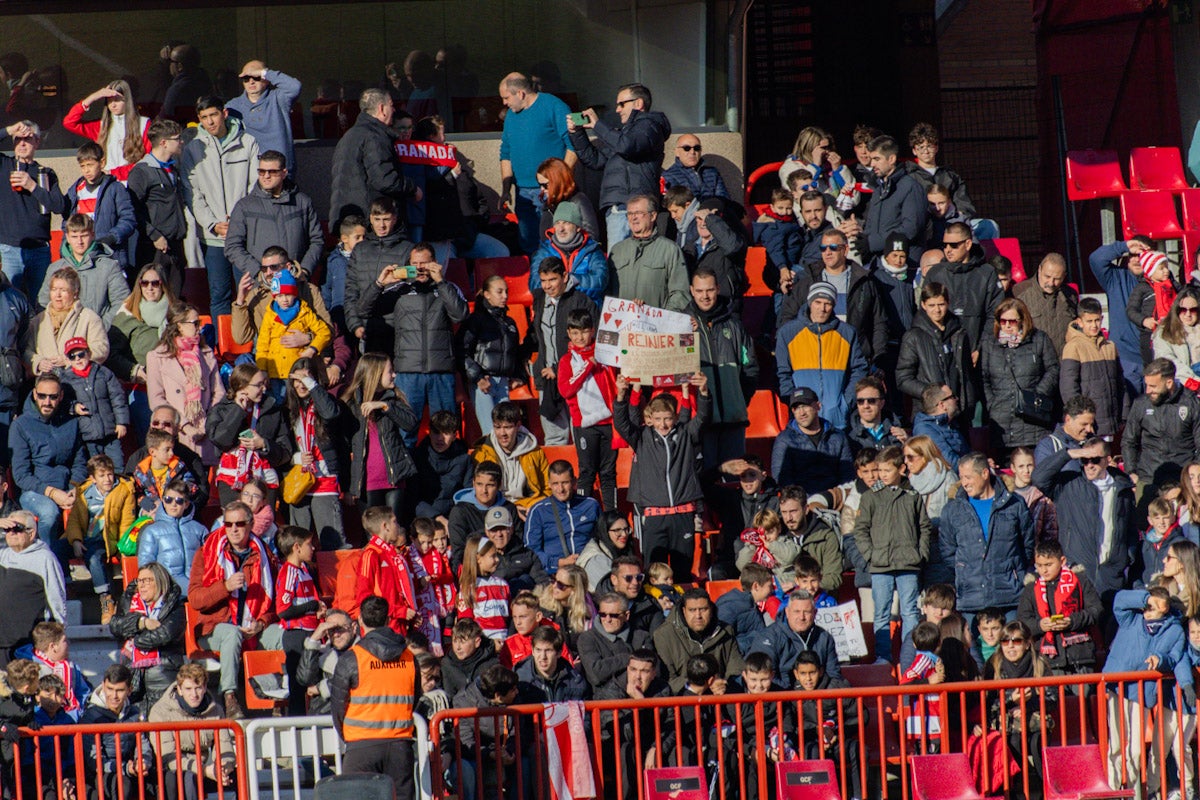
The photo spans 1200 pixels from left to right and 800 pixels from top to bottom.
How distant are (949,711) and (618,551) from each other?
2746mm

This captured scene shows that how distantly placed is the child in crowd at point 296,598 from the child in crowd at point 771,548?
2.77m

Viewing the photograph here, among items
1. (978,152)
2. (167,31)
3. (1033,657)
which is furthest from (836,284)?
(978,152)

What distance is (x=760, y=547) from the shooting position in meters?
12.8

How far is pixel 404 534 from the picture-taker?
40.9 ft

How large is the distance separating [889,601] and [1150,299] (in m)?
3.94

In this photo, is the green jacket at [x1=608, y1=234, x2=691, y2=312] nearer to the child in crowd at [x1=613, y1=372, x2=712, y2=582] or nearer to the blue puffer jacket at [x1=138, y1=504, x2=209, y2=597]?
the child in crowd at [x1=613, y1=372, x2=712, y2=582]

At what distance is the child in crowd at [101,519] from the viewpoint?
12.7 meters

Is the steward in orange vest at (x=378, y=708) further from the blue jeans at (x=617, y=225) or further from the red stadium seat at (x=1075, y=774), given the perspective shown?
the blue jeans at (x=617, y=225)

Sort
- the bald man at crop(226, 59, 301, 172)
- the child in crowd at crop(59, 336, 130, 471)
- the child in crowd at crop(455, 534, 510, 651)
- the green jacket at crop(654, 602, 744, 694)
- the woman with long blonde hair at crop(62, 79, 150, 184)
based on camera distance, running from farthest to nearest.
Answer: the woman with long blonde hair at crop(62, 79, 150, 184) < the bald man at crop(226, 59, 301, 172) < the child in crowd at crop(59, 336, 130, 471) < the child in crowd at crop(455, 534, 510, 651) < the green jacket at crop(654, 602, 744, 694)

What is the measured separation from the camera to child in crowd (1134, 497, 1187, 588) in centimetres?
1247

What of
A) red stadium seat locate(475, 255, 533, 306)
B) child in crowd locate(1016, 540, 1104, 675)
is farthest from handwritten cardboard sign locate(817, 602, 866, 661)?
red stadium seat locate(475, 255, 533, 306)

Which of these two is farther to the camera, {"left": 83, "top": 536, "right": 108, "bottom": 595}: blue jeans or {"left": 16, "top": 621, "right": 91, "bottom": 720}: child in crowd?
{"left": 83, "top": 536, "right": 108, "bottom": 595}: blue jeans

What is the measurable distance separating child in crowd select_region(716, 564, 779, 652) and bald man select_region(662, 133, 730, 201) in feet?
15.3

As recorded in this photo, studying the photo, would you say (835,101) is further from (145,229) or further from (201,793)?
(201,793)
